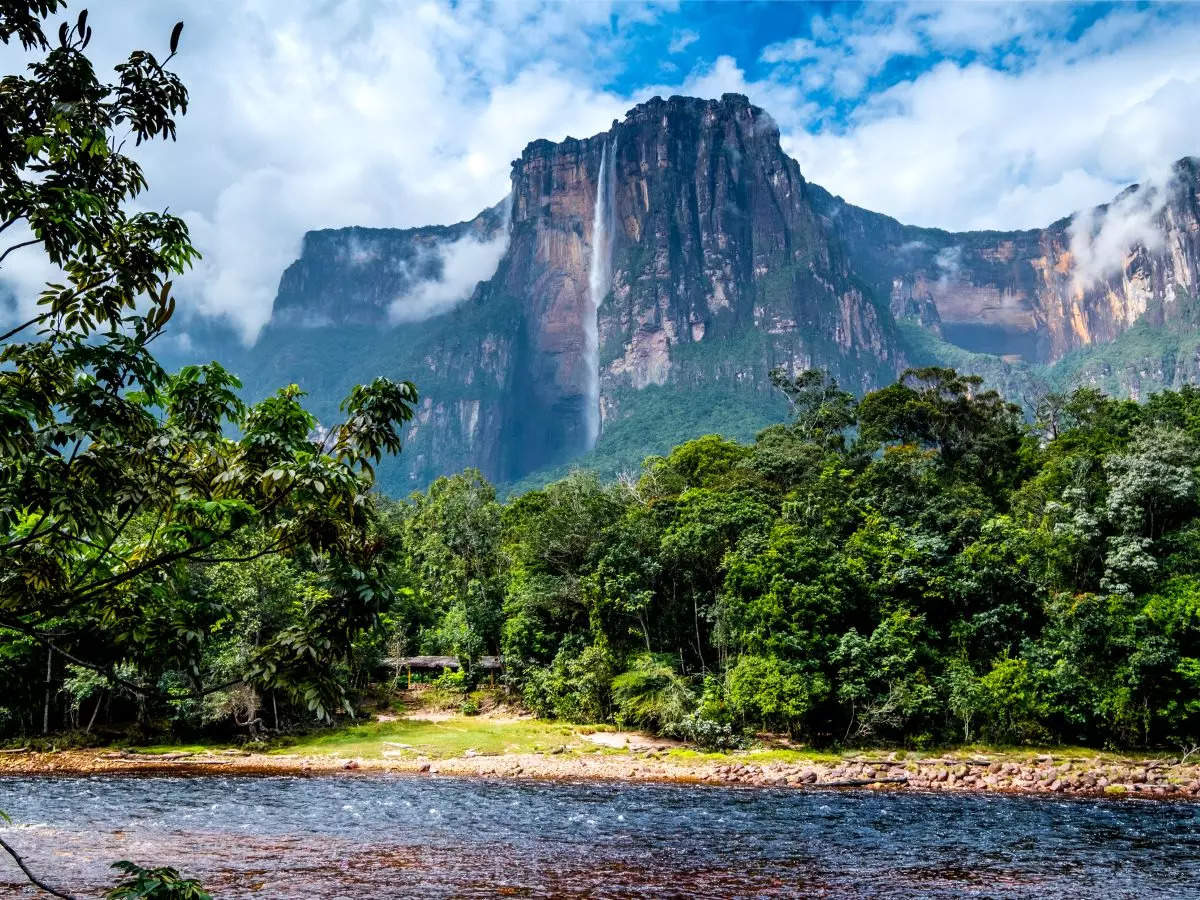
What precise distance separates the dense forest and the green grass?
7.16 feet

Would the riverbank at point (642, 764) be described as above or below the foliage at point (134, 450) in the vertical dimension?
below

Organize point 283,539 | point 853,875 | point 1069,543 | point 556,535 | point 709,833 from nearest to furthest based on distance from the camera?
point 283,539 < point 853,875 < point 709,833 < point 1069,543 < point 556,535

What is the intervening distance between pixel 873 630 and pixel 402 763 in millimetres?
20792

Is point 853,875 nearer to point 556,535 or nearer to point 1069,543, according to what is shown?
point 1069,543

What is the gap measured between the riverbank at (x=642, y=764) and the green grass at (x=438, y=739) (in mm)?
84

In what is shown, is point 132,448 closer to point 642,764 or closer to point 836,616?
point 642,764

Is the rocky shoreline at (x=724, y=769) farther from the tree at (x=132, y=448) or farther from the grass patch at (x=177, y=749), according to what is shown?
the tree at (x=132, y=448)

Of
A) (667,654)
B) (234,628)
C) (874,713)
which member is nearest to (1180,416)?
(874,713)

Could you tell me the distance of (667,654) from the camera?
40875 mm

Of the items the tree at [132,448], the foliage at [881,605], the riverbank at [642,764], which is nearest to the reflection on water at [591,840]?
the riverbank at [642,764]

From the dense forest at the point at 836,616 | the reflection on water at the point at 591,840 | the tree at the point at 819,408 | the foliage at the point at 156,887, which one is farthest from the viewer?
the tree at the point at 819,408

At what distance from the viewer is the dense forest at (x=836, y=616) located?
33.4 m

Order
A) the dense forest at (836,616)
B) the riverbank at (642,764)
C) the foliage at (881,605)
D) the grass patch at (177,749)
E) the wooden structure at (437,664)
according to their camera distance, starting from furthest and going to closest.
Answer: the wooden structure at (437,664), the grass patch at (177,749), the foliage at (881,605), the dense forest at (836,616), the riverbank at (642,764)

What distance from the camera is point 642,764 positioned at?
33.3 m
